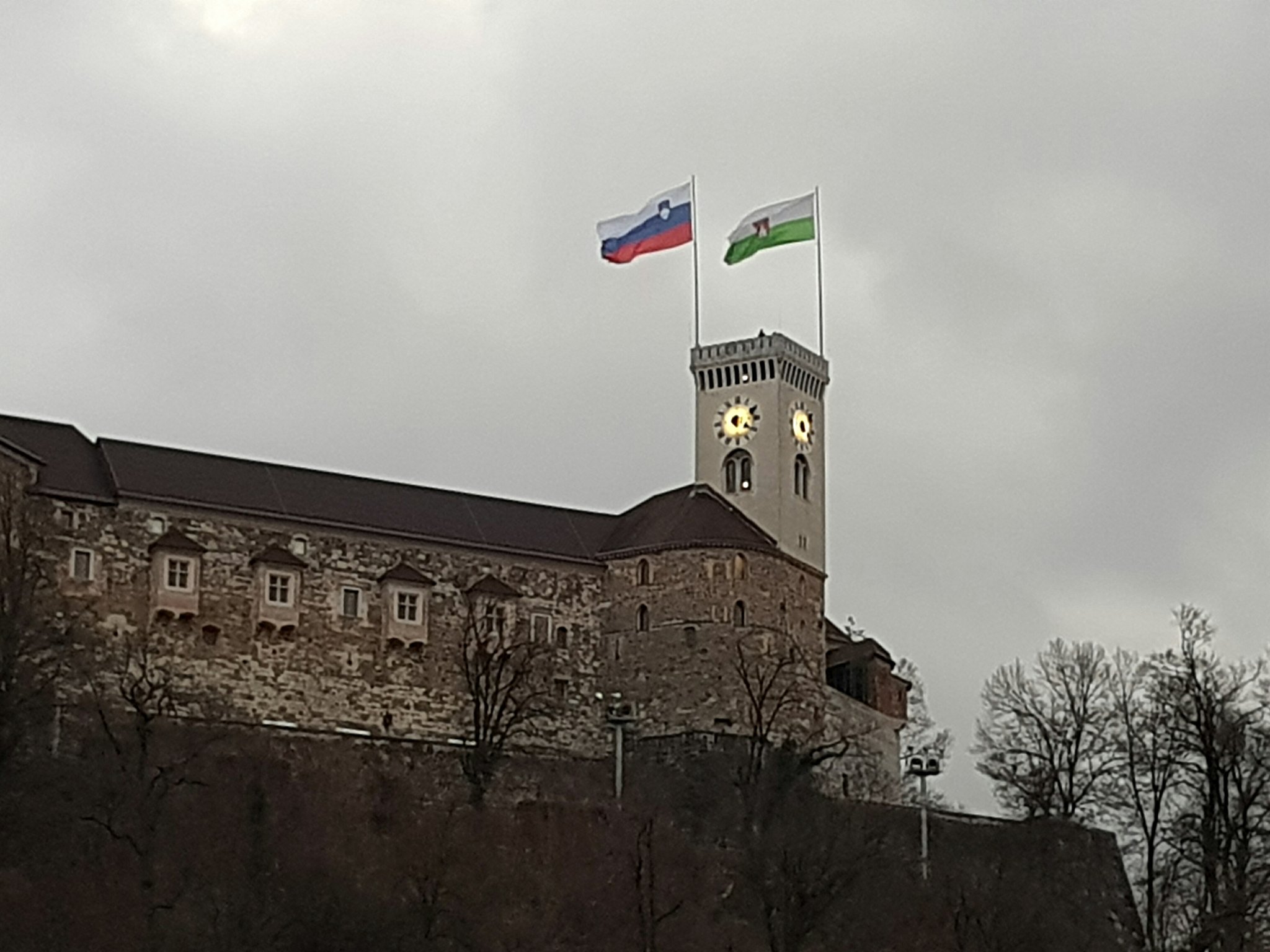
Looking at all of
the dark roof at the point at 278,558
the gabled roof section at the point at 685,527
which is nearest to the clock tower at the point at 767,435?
the gabled roof section at the point at 685,527

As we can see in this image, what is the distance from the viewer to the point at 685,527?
94688mm

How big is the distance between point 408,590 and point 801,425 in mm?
21128

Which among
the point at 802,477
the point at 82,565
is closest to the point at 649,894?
the point at 82,565

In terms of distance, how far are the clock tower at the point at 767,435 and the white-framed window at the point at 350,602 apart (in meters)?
18.6

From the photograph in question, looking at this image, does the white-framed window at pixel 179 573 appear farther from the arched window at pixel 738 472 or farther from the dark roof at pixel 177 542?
the arched window at pixel 738 472

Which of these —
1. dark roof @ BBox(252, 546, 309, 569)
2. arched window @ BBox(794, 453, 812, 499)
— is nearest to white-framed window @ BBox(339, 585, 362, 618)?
dark roof @ BBox(252, 546, 309, 569)

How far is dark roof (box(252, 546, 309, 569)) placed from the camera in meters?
87.8

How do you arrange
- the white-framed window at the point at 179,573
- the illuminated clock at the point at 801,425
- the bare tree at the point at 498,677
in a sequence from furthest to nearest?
the illuminated clock at the point at 801,425 → the bare tree at the point at 498,677 → the white-framed window at the point at 179,573

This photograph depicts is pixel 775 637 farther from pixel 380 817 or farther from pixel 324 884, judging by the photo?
pixel 324 884

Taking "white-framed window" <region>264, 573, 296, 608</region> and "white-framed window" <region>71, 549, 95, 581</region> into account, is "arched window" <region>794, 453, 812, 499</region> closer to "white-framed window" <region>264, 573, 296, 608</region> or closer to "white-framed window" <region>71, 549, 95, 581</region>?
"white-framed window" <region>264, 573, 296, 608</region>

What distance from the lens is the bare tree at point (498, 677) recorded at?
8831cm

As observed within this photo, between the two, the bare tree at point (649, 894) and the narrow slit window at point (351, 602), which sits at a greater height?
the narrow slit window at point (351, 602)

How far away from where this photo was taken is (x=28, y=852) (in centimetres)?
6594

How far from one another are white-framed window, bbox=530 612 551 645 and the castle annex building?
0.08 meters
